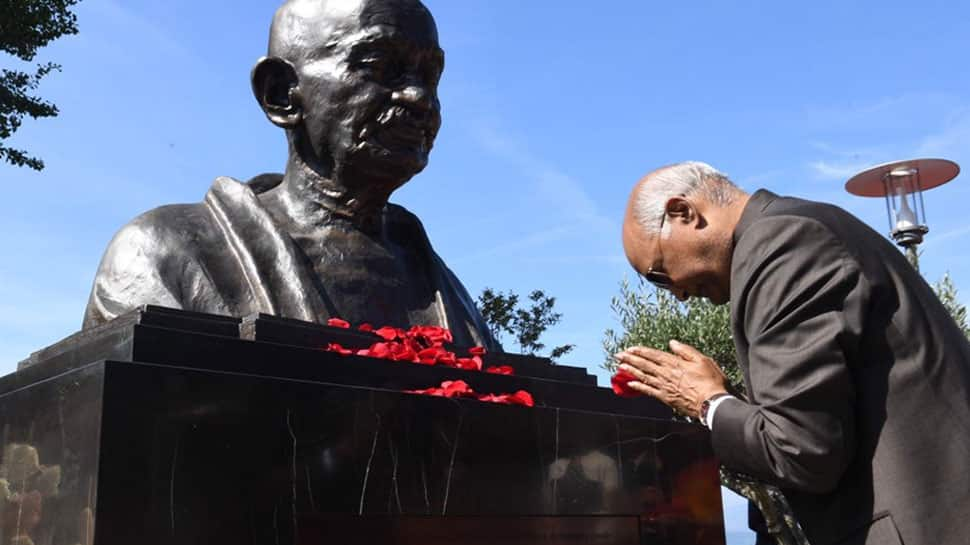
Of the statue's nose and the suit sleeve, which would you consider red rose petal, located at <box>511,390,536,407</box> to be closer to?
the statue's nose

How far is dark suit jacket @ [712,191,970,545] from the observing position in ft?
8.86

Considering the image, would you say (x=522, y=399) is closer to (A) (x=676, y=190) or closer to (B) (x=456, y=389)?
(B) (x=456, y=389)

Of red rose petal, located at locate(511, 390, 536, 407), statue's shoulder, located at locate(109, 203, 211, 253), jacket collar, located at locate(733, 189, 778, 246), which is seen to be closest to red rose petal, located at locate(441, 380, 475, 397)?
red rose petal, located at locate(511, 390, 536, 407)

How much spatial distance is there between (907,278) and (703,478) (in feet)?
10.2

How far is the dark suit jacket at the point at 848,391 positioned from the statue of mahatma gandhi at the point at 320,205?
9.85ft

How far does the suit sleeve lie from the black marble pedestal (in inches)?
71.7

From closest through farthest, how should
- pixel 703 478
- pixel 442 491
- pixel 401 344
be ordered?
pixel 442 491, pixel 401 344, pixel 703 478

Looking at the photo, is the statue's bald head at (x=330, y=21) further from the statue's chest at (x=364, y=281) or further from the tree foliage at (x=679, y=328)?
the tree foliage at (x=679, y=328)

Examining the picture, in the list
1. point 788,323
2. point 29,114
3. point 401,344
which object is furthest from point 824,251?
point 29,114

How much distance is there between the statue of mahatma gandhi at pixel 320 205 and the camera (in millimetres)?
5426

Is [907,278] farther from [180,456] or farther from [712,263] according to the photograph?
[180,456]

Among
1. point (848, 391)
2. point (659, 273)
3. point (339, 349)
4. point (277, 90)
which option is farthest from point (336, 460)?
point (277, 90)

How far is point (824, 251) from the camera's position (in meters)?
2.82

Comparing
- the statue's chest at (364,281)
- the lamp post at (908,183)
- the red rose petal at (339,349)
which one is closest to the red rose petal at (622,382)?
the red rose petal at (339,349)
